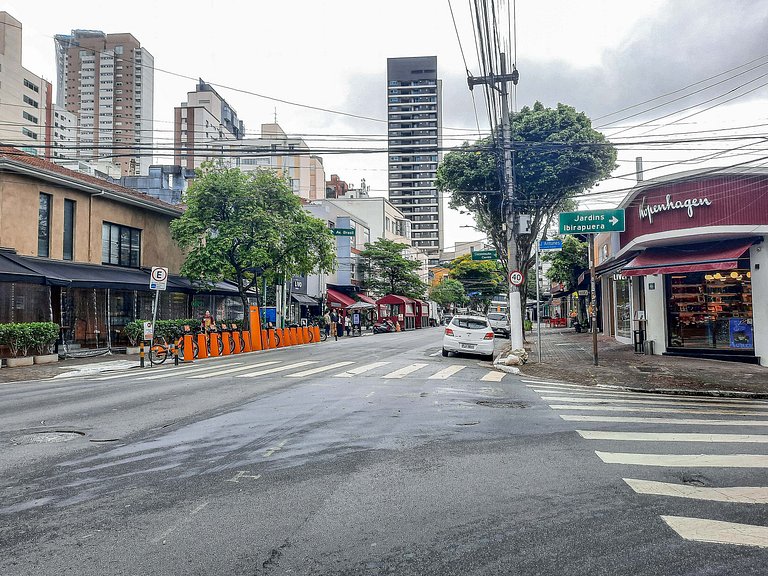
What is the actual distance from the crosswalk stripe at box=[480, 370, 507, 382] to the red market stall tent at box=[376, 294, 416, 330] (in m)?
37.8

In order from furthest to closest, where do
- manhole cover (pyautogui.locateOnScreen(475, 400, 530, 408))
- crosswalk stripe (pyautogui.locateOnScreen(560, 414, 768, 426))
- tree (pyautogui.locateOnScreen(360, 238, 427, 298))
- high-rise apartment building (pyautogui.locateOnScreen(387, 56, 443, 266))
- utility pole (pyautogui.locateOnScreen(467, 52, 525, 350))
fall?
1. high-rise apartment building (pyautogui.locateOnScreen(387, 56, 443, 266))
2. tree (pyautogui.locateOnScreen(360, 238, 427, 298))
3. utility pole (pyautogui.locateOnScreen(467, 52, 525, 350))
4. manhole cover (pyautogui.locateOnScreen(475, 400, 530, 408))
5. crosswalk stripe (pyautogui.locateOnScreen(560, 414, 768, 426))

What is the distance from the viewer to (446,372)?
52.7ft

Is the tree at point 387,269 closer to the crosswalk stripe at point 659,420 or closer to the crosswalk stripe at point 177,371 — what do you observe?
the crosswalk stripe at point 177,371

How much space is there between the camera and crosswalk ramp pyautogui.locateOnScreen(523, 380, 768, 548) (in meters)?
4.50

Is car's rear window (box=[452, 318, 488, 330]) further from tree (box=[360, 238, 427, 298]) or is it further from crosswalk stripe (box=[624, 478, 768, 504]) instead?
tree (box=[360, 238, 427, 298])

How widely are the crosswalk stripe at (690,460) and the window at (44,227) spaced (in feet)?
72.3

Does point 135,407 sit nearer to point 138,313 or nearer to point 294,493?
point 294,493

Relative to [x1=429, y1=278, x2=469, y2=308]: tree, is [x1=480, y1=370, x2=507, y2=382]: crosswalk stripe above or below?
below

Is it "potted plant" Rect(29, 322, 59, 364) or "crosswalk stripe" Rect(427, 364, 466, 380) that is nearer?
"crosswalk stripe" Rect(427, 364, 466, 380)

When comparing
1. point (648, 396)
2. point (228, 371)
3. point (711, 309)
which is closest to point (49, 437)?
point (228, 371)

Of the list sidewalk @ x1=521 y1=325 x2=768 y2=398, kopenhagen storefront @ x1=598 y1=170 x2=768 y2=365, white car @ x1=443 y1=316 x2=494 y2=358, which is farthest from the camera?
white car @ x1=443 y1=316 x2=494 y2=358

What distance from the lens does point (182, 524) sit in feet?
14.6

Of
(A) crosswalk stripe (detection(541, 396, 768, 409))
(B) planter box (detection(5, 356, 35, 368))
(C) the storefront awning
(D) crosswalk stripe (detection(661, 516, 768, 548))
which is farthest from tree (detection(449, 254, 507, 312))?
(D) crosswalk stripe (detection(661, 516, 768, 548))

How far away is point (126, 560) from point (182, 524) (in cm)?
63
